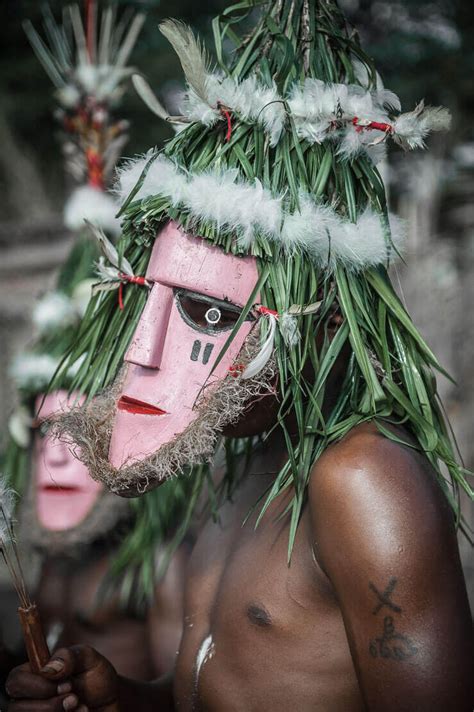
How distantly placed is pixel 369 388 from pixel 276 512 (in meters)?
0.37

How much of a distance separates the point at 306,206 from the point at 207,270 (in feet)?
Result: 0.83

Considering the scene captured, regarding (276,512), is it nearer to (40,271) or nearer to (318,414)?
Result: (318,414)

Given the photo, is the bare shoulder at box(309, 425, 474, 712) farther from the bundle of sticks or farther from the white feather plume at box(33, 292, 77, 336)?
the white feather plume at box(33, 292, 77, 336)

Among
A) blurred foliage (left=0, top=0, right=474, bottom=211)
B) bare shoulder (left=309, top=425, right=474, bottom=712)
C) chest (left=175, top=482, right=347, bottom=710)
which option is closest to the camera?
bare shoulder (left=309, top=425, right=474, bottom=712)

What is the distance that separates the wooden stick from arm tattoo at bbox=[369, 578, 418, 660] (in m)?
0.69

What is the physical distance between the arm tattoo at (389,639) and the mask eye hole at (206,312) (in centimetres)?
63

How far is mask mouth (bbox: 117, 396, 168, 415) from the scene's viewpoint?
1.63 metres

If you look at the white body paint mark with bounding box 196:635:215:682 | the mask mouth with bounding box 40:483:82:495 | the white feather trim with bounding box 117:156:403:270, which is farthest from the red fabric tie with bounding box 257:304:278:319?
the mask mouth with bounding box 40:483:82:495

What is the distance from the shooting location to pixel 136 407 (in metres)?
1.66

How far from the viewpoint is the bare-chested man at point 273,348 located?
1555 millimetres

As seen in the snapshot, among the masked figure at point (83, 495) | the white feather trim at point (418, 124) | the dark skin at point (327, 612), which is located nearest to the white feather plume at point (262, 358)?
the dark skin at point (327, 612)

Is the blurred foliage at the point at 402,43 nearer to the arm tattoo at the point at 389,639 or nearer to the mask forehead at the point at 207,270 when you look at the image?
the mask forehead at the point at 207,270

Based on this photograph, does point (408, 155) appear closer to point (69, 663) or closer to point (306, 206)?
point (306, 206)

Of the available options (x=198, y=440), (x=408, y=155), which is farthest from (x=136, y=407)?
(x=408, y=155)
